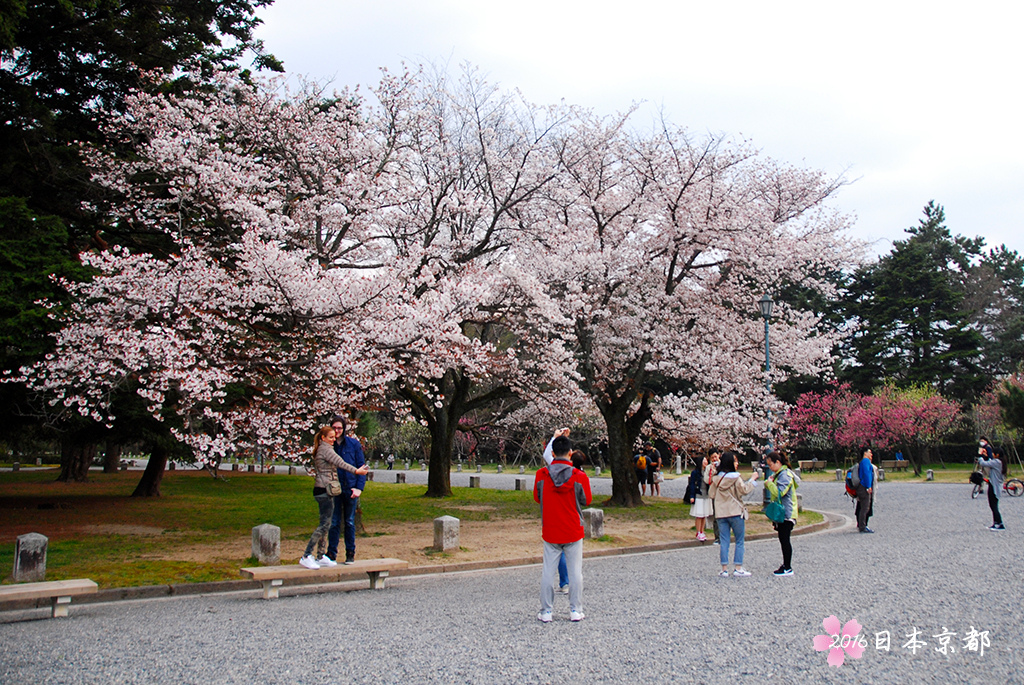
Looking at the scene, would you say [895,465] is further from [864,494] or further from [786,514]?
[786,514]

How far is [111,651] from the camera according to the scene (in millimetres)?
5887

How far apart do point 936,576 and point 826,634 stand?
4188 millimetres

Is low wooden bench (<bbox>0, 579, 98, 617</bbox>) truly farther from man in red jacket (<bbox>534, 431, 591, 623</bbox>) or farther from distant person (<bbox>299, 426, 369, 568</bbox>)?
man in red jacket (<bbox>534, 431, 591, 623</bbox>)

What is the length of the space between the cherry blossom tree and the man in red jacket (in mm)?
11545

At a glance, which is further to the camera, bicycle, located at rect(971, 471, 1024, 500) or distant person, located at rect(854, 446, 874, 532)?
bicycle, located at rect(971, 471, 1024, 500)

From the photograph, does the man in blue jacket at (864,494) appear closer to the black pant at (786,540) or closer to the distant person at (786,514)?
the distant person at (786,514)

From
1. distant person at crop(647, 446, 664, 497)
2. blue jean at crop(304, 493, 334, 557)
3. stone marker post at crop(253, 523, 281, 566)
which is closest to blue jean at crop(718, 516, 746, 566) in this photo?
blue jean at crop(304, 493, 334, 557)

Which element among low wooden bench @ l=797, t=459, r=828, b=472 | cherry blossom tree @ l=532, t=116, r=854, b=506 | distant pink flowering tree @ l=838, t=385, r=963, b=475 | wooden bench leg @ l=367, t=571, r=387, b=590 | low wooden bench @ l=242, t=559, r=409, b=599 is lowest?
low wooden bench @ l=797, t=459, r=828, b=472

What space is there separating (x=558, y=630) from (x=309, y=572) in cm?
371

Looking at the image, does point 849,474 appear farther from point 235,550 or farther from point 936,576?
point 235,550

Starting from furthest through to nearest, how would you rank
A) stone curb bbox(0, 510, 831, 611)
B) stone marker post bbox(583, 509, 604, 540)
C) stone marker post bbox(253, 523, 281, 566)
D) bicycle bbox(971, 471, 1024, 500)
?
1. bicycle bbox(971, 471, 1024, 500)
2. stone marker post bbox(583, 509, 604, 540)
3. stone marker post bbox(253, 523, 281, 566)
4. stone curb bbox(0, 510, 831, 611)

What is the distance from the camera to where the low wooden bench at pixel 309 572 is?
8297 mm

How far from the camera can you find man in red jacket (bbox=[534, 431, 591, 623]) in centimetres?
684

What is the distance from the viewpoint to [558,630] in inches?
254
